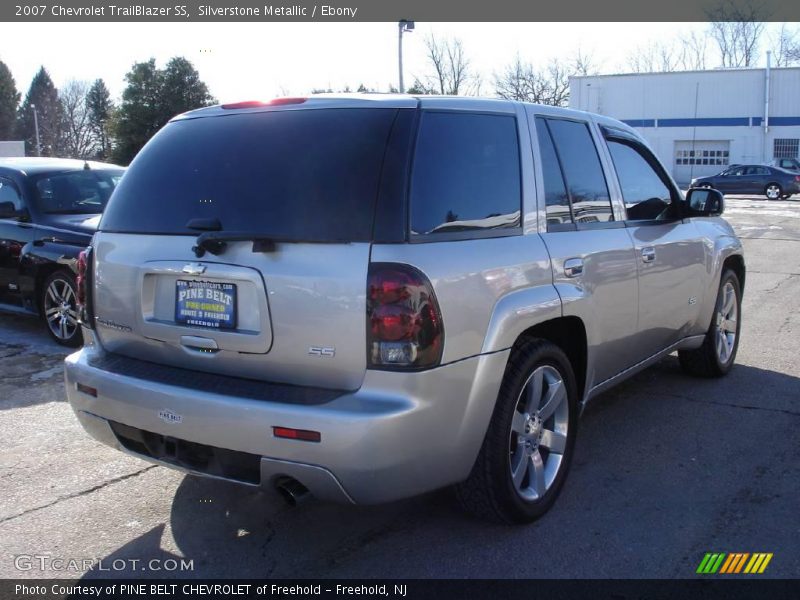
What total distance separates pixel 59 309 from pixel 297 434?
5142 mm

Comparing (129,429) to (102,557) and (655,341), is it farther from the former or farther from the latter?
(655,341)

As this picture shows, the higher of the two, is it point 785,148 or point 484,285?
point 785,148

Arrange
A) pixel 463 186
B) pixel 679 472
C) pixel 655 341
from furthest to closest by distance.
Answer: pixel 655 341, pixel 679 472, pixel 463 186

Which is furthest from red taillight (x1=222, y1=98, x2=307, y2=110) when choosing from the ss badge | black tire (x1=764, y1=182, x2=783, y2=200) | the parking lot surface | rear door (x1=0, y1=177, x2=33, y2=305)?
black tire (x1=764, y1=182, x2=783, y2=200)

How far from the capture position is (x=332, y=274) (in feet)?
9.92

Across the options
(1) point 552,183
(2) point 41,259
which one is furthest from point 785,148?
(1) point 552,183

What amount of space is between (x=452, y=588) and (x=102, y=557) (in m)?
1.50

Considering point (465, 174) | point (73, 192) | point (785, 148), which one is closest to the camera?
point (465, 174)

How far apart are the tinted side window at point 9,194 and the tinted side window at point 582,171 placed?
18.7ft

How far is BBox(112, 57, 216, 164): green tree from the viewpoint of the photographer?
38.4m

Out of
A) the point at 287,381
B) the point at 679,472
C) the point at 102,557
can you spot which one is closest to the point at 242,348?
the point at 287,381

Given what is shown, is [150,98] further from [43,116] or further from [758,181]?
[43,116]

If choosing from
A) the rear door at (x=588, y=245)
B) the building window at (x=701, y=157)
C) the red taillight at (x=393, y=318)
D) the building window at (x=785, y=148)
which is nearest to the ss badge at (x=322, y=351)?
the red taillight at (x=393, y=318)

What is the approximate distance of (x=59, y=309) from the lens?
287 inches
